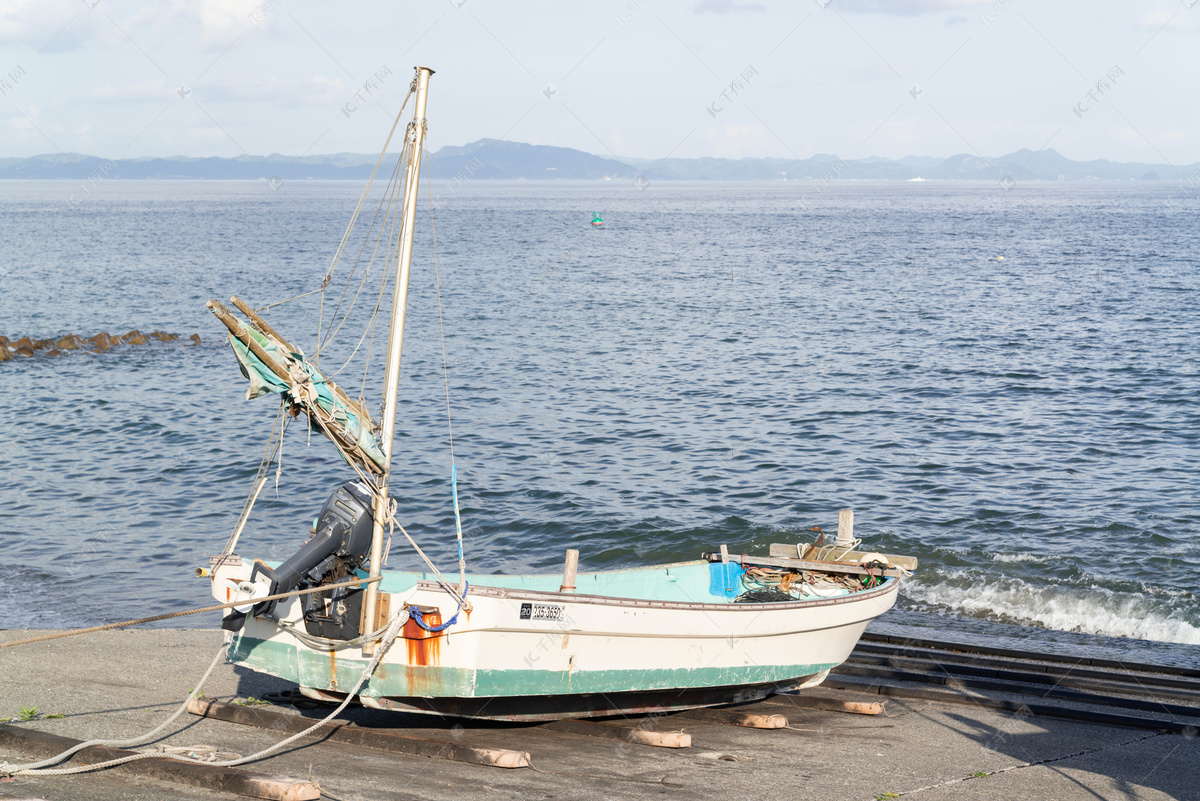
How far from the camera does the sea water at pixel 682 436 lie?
18609mm

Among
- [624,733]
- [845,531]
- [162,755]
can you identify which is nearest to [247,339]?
[162,755]

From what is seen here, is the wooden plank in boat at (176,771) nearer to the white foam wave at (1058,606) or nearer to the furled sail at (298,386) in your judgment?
the furled sail at (298,386)

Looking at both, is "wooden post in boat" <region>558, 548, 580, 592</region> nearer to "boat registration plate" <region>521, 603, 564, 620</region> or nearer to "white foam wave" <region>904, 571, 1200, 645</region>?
"boat registration plate" <region>521, 603, 564, 620</region>

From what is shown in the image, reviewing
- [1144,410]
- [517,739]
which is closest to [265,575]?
[517,739]

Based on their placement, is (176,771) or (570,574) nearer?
(176,771)

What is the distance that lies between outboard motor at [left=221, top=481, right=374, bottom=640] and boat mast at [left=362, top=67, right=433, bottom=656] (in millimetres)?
260

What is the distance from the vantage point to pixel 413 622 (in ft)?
31.8

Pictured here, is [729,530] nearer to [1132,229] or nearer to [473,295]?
[473,295]

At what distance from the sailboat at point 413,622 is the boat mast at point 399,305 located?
0.07 feet

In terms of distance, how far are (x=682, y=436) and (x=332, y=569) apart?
59.6 feet

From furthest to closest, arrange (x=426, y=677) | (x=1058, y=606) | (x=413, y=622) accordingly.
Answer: (x=1058, y=606) < (x=426, y=677) < (x=413, y=622)

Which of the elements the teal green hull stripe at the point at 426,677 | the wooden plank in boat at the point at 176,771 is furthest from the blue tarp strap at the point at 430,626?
the wooden plank in boat at the point at 176,771

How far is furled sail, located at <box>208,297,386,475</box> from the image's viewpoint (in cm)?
930

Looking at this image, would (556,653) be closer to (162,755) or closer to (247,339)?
(162,755)
